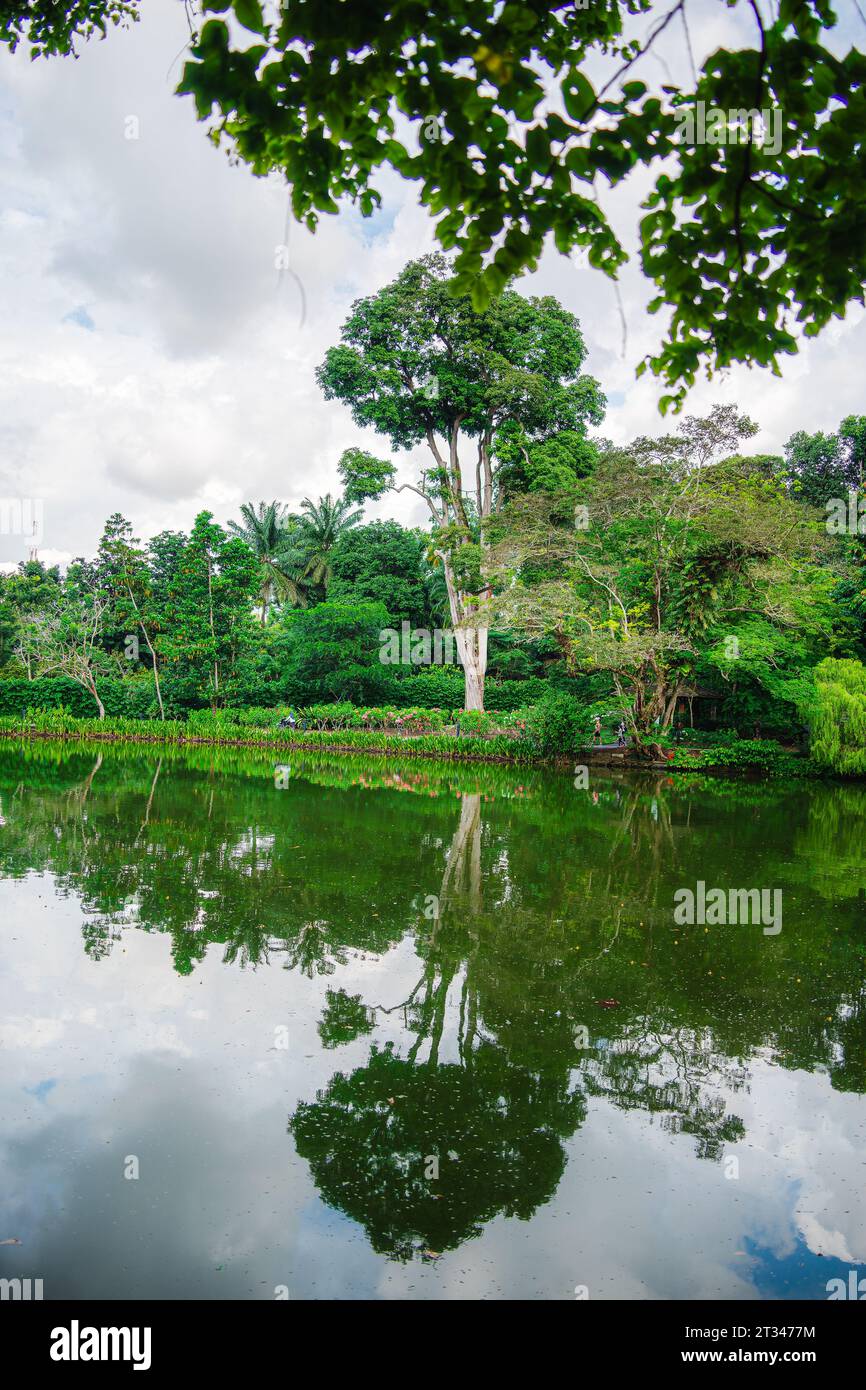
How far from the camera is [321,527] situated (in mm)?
34562

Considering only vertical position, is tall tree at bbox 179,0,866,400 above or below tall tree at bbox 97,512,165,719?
below

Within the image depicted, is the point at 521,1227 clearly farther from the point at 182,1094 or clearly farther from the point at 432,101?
the point at 432,101

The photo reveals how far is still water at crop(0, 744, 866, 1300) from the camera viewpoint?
9.14 feet

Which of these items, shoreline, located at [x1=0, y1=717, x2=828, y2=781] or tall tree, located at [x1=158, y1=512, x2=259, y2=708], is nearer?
shoreline, located at [x1=0, y1=717, x2=828, y2=781]

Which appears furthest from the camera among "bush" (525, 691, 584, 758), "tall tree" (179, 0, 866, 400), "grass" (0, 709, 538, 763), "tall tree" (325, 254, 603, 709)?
"tall tree" (325, 254, 603, 709)

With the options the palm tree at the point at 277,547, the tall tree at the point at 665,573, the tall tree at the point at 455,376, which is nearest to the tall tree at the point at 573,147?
the tall tree at the point at 665,573

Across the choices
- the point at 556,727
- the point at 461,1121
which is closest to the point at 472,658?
the point at 556,727

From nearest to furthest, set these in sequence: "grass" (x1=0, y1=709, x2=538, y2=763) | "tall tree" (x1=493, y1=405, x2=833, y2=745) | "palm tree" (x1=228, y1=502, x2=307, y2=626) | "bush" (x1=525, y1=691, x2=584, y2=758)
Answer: "tall tree" (x1=493, y1=405, x2=833, y2=745) → "bush" (x1=525, y1=691, x2=584, y2=758) → "grass" (x1=0, y1=709, x2=538, y2=763) → "palm tree" (x1=228, y1=502, x2=307, y2=626)

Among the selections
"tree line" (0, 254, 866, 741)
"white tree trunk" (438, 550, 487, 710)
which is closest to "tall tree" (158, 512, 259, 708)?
"tree line" (0, 254, 866, 741)

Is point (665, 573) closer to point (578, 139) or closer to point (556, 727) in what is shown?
point (556, 727)

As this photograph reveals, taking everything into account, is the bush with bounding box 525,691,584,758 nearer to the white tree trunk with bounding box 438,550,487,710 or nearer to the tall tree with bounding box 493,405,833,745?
the tall tree with bounding box 493,405,833,745

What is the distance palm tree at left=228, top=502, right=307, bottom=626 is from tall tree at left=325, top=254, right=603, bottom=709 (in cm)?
1108
